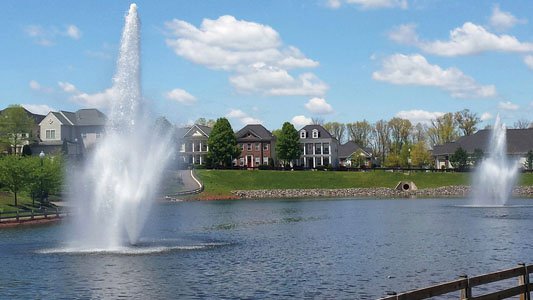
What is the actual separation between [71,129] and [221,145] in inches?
1384

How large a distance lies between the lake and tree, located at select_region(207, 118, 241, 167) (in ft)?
304

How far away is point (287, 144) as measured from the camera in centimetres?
16112

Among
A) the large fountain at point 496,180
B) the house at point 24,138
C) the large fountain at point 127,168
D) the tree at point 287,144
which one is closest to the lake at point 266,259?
→ the large fountain at point 127,168

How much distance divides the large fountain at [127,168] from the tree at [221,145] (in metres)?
109

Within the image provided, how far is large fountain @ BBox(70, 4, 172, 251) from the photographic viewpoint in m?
42.8

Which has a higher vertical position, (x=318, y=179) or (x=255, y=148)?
(x=255, y=148)

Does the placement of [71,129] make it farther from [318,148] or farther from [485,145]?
[485,145]

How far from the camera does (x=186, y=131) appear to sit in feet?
577

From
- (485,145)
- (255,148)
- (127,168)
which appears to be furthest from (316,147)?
(127,168)

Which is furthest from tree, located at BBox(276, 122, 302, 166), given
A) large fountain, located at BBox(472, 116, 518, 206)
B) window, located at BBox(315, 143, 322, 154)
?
large fountain, located at BBox(472, 116, 518, 206)

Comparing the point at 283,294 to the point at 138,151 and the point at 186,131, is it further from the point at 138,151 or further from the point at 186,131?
the point at 186,131

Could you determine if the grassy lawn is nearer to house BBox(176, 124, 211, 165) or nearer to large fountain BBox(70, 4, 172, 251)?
house BBox(176, 124, 211, 165)

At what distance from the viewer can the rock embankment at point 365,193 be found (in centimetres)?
12194

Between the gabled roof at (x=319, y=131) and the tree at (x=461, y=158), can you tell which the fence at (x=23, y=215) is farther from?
the gabled roof at (x=319, y=131)
